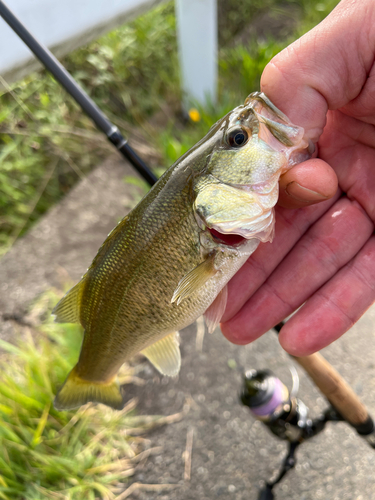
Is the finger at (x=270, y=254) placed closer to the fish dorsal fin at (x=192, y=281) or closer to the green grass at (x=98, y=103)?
the fish dorsal fin at (x=192, y=281)

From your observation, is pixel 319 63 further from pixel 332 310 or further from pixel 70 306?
pixel 70 306

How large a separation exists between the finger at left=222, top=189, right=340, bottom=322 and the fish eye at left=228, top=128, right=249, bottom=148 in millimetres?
538

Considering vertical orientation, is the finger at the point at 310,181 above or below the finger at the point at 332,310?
above

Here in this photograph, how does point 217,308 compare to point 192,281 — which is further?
point 217,308

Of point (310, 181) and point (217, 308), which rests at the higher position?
point (310, 181)

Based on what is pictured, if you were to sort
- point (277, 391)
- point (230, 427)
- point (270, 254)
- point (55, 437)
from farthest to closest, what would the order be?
point (230, 427) < point (55, 437) < point (277, 391) < point (270, 254)

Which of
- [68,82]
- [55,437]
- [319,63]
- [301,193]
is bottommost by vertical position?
[55,437]

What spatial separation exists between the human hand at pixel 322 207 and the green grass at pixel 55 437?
1281 mm

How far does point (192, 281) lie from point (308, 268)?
674mm

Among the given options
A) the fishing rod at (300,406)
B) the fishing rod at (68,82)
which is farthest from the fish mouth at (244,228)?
the fishing rod at (300,406)

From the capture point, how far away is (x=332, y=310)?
1.70m

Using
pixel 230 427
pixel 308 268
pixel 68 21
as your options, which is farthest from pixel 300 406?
pixel 68 21

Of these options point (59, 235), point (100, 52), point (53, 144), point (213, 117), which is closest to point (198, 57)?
point (213, 117)

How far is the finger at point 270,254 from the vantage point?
187 centimetres
